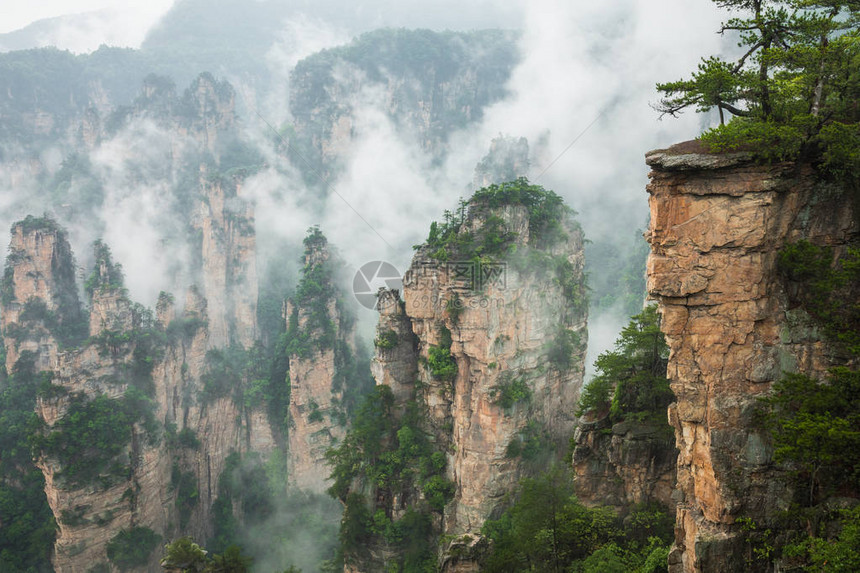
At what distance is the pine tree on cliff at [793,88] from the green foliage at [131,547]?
3621 cm

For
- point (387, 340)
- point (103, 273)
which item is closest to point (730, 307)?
point (387, 340)


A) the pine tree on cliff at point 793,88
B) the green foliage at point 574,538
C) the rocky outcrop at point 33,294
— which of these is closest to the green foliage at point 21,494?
the rocky outcrop at point 33,294

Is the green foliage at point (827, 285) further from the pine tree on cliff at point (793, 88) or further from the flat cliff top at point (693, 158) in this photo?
the flat cliff top at point (693, 158)

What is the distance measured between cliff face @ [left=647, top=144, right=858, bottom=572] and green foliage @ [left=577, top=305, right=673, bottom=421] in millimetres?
5302

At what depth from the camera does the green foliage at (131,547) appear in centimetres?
3155

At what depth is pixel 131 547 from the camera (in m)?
32.2

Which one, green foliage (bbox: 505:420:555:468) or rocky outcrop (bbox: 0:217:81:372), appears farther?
rocky outcrop (bbox: 0:217:81:372)

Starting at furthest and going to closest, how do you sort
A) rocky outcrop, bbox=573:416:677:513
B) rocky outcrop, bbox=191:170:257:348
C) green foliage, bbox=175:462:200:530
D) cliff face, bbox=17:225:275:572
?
rocky outcrop, bbox=191:170:257:348, green foliage, bbox=175:462:200:530, cliff face, bbox=17:225:275:572, rocky outcrop, bbox=573:416:677:513

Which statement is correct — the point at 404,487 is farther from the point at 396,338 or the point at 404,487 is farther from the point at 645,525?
the point at 645,525

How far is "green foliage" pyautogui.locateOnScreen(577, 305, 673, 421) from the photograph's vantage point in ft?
54.2

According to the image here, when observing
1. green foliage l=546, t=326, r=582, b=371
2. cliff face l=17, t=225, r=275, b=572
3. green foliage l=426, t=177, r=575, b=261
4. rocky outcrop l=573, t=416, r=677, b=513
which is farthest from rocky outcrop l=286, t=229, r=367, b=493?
rocky outcrop l=573, t=416, r=677, b=513

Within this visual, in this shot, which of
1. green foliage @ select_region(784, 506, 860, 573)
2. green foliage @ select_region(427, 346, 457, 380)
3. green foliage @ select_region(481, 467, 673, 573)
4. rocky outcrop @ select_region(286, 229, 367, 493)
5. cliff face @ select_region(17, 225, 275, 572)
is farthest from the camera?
rocky outcrop @ select_region(286, 229, 367, 493)

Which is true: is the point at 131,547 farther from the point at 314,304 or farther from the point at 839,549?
the point at 839,549

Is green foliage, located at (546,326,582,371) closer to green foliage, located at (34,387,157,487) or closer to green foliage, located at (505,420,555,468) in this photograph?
green foliage, located at (505,420,555,468)
